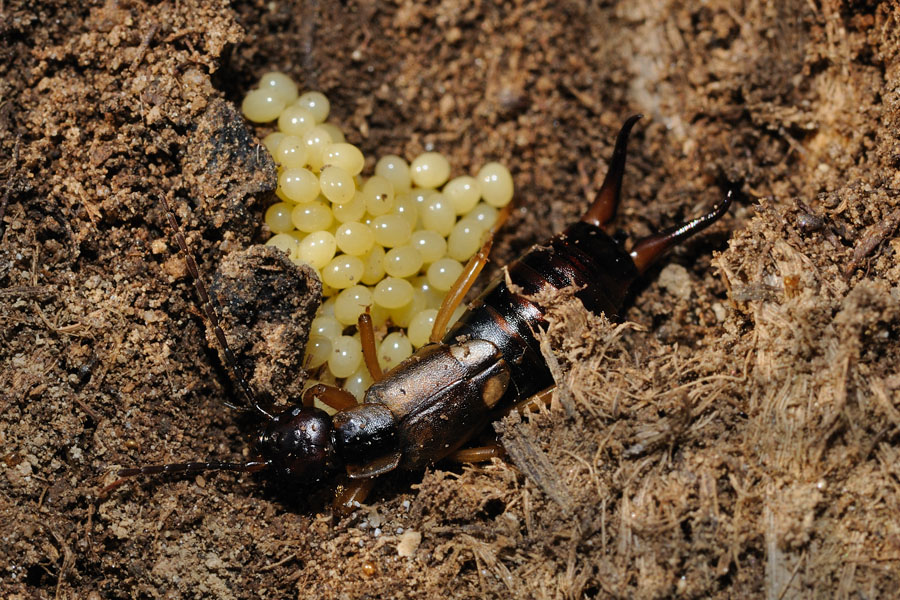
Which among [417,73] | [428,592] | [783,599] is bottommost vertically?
[428,592]

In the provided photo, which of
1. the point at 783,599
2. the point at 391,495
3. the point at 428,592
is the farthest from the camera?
the point at 391,495

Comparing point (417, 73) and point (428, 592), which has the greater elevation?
point (417, 73)

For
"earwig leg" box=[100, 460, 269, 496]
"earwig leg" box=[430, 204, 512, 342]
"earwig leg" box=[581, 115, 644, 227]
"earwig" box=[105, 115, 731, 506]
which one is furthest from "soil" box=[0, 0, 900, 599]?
"earwig leg" box=[430, 204, 512, 342]

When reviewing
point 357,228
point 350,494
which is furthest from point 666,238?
point 350,494

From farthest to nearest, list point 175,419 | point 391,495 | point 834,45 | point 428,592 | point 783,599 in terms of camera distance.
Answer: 1. point 834,45
2. point 391,495
3. point 175,419
4. point 428,592
5. point 783,599

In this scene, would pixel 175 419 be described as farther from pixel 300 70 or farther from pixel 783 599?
pixel 783 599

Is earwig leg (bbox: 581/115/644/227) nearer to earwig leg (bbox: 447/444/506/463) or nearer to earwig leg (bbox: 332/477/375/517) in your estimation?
earwig leg (bbox: 447/444/506/463)

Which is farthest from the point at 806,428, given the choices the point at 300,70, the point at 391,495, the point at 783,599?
the point at 300,70

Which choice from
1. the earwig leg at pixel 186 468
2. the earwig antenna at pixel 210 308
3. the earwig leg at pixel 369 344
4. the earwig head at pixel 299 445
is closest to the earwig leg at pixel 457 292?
the earwig leg at pixel 369 344
